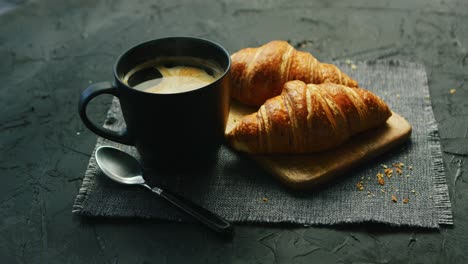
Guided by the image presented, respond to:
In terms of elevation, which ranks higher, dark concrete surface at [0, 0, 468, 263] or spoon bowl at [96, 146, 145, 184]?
spoon bowl at [96, 146, 145, 184]

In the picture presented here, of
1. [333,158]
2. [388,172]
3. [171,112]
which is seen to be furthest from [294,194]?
[171,112]

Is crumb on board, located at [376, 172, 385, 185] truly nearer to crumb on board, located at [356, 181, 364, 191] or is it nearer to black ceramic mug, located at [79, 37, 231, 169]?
crumb on board, located at [356, 181, 364, 191]

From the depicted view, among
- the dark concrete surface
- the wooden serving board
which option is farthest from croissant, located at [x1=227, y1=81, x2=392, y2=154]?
the dark concrete surface

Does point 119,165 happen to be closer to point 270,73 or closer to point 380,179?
point 270,73

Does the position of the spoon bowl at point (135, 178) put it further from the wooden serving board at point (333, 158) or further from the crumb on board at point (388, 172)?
the crumb on board at point (388, 172)

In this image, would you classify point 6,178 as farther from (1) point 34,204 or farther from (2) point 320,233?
(2) point 320,233

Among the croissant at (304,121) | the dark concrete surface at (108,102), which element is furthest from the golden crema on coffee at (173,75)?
the dark concrete surface at (108,102)

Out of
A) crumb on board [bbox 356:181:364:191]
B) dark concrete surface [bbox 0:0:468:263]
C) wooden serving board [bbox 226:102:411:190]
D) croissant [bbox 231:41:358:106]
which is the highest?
croissant [bbox 231:41:358:106]
